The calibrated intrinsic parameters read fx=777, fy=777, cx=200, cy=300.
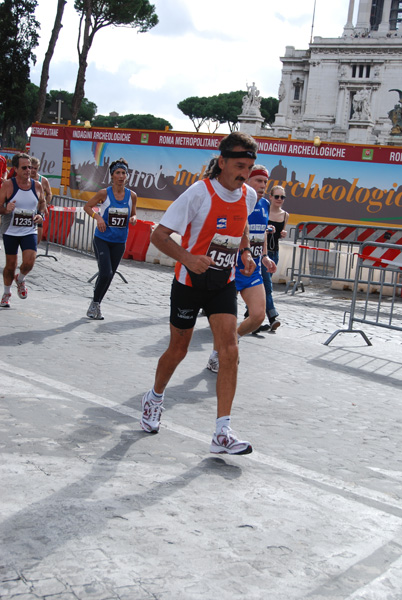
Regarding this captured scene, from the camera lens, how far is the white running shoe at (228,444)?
4281mm

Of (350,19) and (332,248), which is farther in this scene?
(350,19)

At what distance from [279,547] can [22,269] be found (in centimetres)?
655

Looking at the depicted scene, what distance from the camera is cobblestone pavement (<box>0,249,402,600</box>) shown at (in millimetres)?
2924

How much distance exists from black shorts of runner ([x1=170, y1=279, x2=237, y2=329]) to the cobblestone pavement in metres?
0.74

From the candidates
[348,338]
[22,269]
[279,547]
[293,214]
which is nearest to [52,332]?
[22,269]

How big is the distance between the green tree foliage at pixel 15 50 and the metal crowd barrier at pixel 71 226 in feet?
144

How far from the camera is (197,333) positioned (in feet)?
28.6

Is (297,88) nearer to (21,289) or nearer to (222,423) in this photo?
(21,289)

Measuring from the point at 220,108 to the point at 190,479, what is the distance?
113401 millimetres

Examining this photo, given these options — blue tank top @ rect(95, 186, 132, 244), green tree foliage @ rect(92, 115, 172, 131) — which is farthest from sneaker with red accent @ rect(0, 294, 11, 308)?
green tree foliage @ rect(92, 115, 172, 131)

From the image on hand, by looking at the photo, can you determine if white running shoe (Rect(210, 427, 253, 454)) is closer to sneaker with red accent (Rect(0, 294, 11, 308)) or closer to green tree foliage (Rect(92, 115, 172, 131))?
sneaker with red accent (Rect(0, 294, 11, 308))

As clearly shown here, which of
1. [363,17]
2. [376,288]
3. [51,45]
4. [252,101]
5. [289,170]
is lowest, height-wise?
[376,288]

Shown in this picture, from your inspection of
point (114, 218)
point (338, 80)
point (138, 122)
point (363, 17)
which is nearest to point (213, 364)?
point (114, 218)

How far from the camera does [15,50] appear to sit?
56.8 meters
